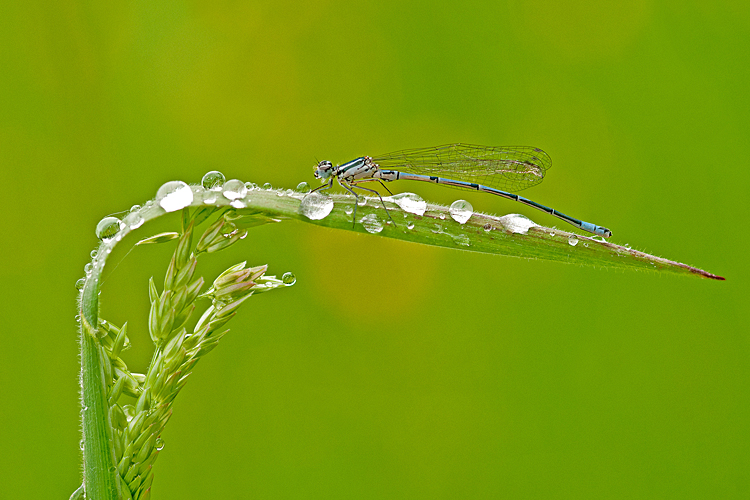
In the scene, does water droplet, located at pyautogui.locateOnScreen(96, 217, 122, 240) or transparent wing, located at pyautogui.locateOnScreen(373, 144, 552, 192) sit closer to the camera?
water droplet, located at pyautogui.locateOnScreen(96, 217, 122, 240)

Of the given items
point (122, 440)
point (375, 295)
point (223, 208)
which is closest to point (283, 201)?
point (223, 208)

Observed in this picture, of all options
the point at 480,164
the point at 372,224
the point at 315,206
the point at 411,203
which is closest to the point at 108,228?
the point at 315,206

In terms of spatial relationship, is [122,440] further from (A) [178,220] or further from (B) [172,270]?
(A) [178,220]

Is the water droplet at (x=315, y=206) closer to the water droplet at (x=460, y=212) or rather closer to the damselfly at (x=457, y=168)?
the water droplet at (x=460, y=212)

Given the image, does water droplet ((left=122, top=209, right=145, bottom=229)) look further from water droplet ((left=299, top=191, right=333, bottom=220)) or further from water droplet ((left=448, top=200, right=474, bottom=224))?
water droplet ((left=448, top=200, right=474, bottom=224))

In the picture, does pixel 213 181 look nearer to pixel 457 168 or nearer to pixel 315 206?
pixel 315 206

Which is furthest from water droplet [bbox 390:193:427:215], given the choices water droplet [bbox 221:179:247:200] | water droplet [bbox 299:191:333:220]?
water droplet [bbox 221:179:247:200]

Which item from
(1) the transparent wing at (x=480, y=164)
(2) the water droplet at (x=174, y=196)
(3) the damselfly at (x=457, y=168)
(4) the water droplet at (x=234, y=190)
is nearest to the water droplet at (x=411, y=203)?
(4) the water droplet at (x=234, y=190)
